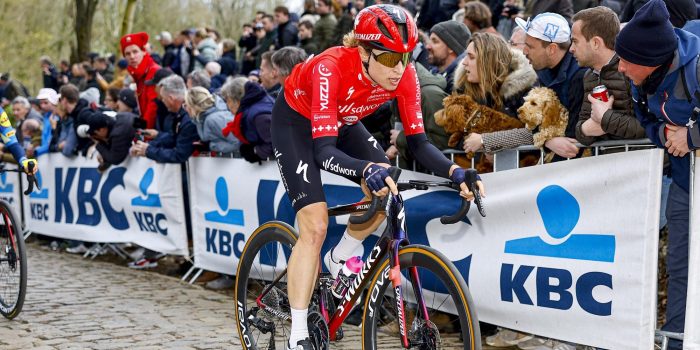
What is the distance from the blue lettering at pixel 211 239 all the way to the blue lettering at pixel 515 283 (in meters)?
4.17

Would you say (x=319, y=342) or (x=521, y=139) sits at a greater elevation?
(x=521, y=139)

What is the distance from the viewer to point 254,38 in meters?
18.4

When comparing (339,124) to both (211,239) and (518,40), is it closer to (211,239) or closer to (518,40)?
(518,40)

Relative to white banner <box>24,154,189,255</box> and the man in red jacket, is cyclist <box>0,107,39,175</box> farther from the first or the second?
the man in red jacket

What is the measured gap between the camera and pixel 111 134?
11180mm

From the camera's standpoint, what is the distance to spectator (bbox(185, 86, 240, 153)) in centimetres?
935

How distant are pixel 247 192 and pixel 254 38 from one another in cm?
1015

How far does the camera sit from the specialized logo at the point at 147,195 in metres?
10.6

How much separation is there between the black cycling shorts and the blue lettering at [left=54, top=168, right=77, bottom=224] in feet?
25.4

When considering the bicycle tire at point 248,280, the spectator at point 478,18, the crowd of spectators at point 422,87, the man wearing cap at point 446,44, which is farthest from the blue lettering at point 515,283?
the spectator at point 478,18

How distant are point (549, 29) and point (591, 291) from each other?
1.83m

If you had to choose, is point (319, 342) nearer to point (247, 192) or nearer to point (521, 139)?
point (521, 139)

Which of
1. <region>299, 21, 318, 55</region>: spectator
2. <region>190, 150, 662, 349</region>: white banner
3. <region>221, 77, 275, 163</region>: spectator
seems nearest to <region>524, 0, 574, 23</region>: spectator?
<region>190, 150, 662, 349</region>: white banner

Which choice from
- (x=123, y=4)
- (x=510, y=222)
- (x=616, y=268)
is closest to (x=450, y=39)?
(x=510, y=222)
